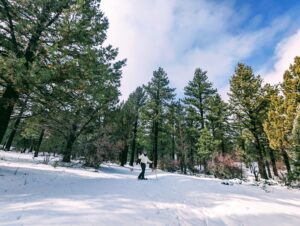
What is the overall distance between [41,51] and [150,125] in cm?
2327

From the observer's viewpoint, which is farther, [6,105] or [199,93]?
[199,93]

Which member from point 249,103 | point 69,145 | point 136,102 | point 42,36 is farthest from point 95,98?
point 136,102

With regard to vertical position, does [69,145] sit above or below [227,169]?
above

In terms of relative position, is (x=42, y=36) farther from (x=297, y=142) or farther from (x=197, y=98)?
(x=197, y=98)

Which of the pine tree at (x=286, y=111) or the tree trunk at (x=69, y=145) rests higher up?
the pine tree at (x=286, y=111)

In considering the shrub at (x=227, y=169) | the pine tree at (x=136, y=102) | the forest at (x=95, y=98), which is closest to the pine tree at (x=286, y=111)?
the forest at (x=95, y=98)

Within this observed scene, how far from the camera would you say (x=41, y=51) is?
9.52m

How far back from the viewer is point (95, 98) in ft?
36.4

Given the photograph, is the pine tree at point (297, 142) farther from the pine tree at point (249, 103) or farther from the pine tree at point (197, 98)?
the pine tree at point (197, 98)

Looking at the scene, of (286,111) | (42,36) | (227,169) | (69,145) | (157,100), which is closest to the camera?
(42,36)

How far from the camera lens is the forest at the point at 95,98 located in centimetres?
902

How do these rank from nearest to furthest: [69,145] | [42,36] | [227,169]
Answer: [42,36]
[69,145]
[227,169]

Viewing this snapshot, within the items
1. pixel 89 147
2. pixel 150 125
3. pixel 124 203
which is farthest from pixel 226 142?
pixel 124 203

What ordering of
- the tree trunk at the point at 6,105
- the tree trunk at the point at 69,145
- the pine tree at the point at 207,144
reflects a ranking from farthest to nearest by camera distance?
1. the pine tree at the point at 207,144
2. the tree trunk at the point at 69,145
3. the tree trunk at the point at 6,105
